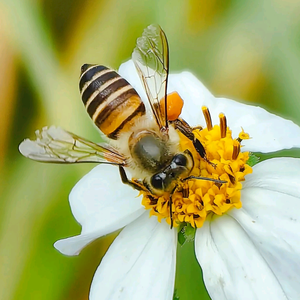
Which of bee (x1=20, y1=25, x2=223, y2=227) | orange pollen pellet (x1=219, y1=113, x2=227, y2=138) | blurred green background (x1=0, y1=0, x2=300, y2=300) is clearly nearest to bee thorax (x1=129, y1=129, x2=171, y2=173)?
bee (x1=20, y1=25, x2=223, y2=227)

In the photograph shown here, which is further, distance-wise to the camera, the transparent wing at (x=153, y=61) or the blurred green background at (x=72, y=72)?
the blurred green background at (x=72, y=72)

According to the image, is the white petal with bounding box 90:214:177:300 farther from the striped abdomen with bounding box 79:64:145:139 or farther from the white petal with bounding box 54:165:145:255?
the striped abdomen with bounding box 79:64:145:139

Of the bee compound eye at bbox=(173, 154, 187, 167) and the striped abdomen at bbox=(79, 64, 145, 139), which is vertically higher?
the striped abdomen at bbox=(79, 64, 145, 139)

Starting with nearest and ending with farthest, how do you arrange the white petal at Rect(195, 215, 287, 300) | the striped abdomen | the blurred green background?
the white petal at Rect(195, 215, 287, 300)
the striped abdomen
the blurred green background

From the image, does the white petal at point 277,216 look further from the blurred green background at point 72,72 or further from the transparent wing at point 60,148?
the blurred green background at point 72,72

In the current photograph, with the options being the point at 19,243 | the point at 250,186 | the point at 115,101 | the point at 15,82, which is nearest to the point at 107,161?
the point at 115,101

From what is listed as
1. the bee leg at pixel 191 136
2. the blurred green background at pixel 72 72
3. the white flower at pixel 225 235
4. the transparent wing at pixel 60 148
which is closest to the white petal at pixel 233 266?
the white flower at pixel 225 235
